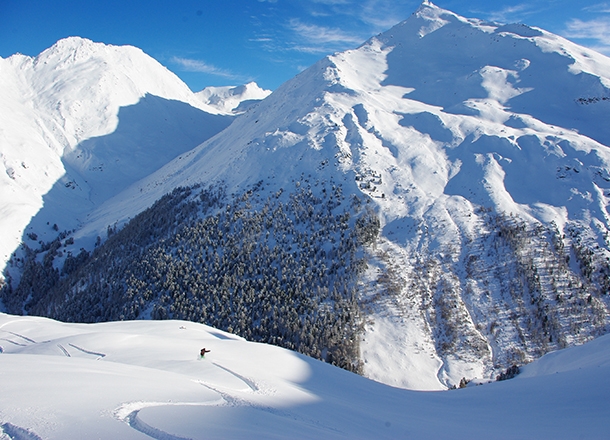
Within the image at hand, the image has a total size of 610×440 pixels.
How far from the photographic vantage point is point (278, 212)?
55156mm

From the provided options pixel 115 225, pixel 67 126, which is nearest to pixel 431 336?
pixel 115 225

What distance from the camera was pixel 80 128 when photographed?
12081cm

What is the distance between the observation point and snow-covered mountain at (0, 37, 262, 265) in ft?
290

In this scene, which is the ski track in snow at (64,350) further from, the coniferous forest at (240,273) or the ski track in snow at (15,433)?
the coniferous forest at (240,273)

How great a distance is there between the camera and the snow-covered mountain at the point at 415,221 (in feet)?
133

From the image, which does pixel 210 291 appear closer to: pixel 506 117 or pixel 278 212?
pixel 278 212

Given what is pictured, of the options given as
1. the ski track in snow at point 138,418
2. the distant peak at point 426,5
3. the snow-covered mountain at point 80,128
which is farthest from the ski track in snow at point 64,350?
the distant peak at point 426,5

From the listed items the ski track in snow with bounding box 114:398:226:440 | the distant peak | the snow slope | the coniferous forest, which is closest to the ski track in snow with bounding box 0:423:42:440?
the snow slope

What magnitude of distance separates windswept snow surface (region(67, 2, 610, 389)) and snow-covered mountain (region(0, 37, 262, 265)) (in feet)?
40.0

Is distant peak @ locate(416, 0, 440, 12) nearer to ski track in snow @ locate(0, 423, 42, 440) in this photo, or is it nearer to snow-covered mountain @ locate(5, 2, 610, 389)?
snow-covered mountain @ locate(5, 2, 610, 389)

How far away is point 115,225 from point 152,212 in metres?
11.8

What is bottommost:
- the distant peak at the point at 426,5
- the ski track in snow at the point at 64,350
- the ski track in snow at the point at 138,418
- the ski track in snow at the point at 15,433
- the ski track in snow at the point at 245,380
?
the ski track in snow at the point at 15,433

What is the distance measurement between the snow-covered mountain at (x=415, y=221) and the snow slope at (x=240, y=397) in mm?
17436

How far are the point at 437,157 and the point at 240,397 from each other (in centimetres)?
6129
